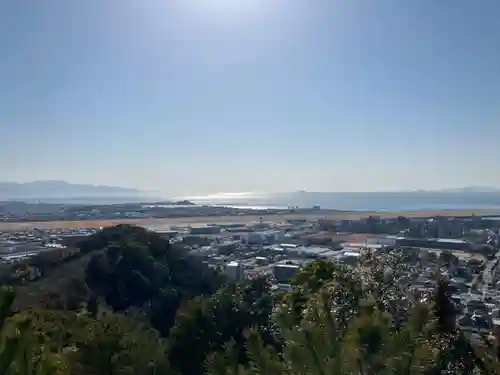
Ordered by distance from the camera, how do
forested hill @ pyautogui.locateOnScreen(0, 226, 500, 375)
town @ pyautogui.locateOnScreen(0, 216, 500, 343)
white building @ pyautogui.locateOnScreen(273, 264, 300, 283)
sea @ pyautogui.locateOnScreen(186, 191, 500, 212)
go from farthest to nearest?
sea @ pyautogui.locateOnScreen(186, 191, 500, 212) → white building @ pyautogui.locateOnScreen(273, 264, 300, 283) → town @ pyautogui.locateOnScreen(0, 216, 500, 343) → forested hill @ pyautogui.locateOnScreen(0, 226, 500, 375)

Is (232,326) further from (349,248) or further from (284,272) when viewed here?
(349,248)

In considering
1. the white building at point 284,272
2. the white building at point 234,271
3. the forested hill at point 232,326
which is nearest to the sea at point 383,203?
the white building at point 284,272

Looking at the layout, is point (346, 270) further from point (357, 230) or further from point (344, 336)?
point (357, 230)

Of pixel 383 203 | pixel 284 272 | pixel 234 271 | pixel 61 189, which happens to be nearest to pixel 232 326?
pixel 284 272

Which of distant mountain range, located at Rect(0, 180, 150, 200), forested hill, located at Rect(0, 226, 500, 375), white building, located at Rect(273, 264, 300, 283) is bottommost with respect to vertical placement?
white building, located at Rect(273, 264, 300, 283)

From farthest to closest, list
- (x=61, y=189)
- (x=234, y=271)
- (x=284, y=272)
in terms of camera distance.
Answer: (x=61, y=189) < (x=234, y=271) < (x=284, y=272)

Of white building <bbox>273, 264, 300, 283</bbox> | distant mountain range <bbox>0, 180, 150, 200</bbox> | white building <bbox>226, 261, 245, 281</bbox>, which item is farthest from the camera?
distant mountain range <bbox>0, 180, 150, 200</bbox>

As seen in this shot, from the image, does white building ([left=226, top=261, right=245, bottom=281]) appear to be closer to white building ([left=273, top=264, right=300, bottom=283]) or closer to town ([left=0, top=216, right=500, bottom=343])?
town ([left=0, top=216, right=500, bottom=343])

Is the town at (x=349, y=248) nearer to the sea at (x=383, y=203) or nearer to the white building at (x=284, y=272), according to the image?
the white building at (x=284, y=272)

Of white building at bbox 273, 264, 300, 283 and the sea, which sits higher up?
the sea

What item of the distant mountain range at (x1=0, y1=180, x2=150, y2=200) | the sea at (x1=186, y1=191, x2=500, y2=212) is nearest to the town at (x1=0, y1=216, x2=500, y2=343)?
the sea at (x1=186, y1=191, x2=500, y2=212)
